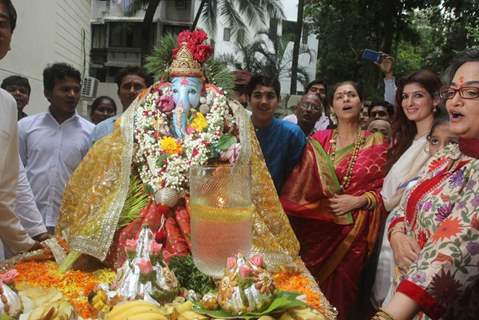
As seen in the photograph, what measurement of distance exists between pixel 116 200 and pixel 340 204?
169cm

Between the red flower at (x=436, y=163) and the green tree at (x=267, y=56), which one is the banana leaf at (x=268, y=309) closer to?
the red flower at (x=436, y=163)

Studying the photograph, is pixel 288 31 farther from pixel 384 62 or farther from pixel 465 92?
pixel 465 92

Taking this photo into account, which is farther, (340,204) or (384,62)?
(384,62)

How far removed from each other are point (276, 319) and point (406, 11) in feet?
44.0

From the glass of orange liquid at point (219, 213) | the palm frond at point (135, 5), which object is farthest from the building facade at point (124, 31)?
the glass of orange liquid at point (219, 213)

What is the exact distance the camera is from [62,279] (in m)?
2.79

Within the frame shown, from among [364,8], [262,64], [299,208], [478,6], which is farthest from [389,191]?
[262,64]

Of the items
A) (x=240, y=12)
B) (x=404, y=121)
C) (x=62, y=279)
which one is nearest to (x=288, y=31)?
(x=240, y=12)

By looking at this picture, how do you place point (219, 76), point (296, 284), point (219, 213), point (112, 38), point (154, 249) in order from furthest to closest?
point (112, 38) < point (219, 76) < point (296, 284) < point (219, 213) < point (154, 249)

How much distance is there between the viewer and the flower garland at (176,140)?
3.13 m

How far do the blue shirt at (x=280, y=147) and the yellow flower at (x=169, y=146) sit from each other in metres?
1.11

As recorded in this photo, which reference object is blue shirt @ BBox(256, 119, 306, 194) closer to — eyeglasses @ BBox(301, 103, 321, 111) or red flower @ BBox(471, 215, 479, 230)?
eyeglasses @ BBox(301, 103, 321, 111)

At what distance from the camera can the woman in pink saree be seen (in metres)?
4.09

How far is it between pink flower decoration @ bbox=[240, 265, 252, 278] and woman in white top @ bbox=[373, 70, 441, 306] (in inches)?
67.4
